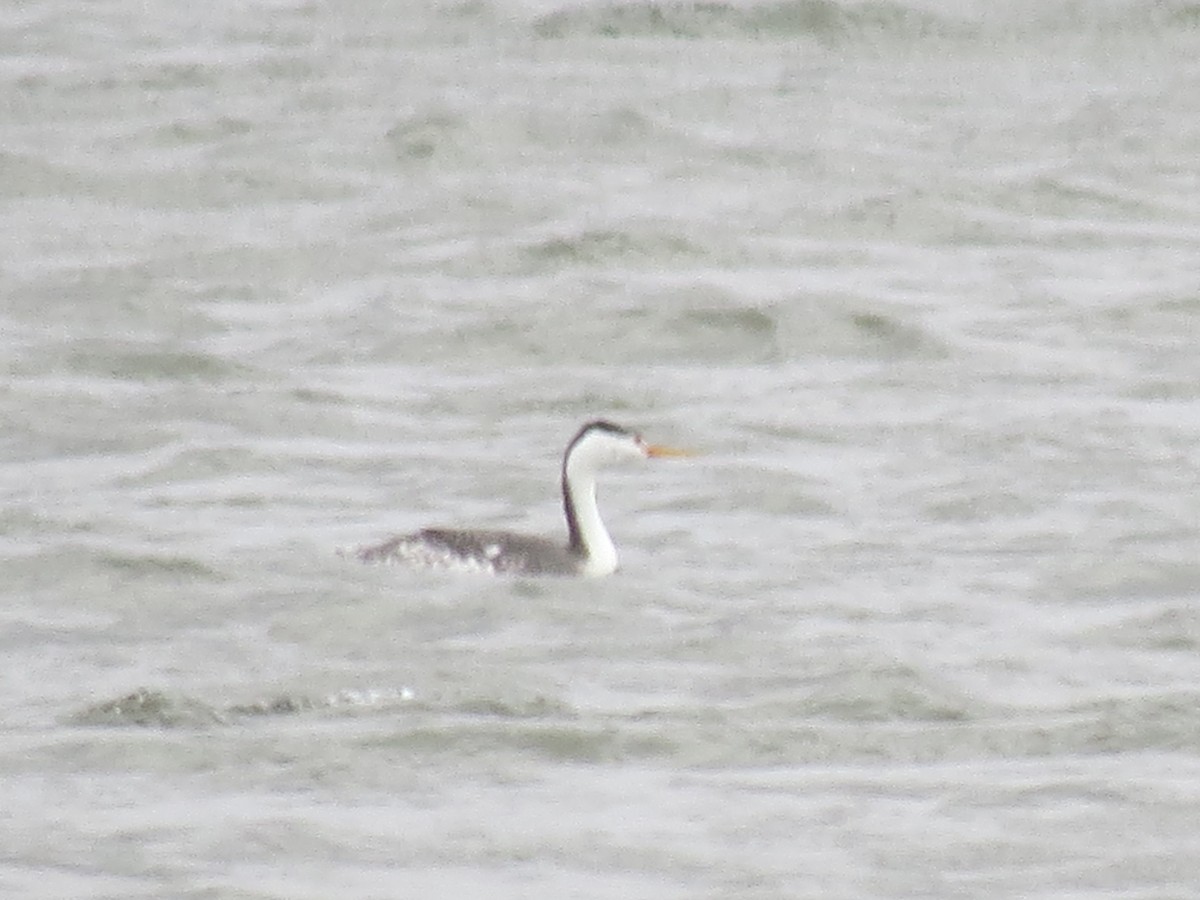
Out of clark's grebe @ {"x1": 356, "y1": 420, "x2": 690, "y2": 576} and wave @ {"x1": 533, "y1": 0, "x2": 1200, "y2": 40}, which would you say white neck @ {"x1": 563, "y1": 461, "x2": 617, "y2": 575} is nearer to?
clark's grebe @ {"x1": 356, "y1": 420, "x2": 690, "y2": 576}

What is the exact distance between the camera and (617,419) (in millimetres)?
17766

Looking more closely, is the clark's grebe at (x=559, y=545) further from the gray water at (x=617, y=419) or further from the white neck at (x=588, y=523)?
the gray water at (x=617, y=419)

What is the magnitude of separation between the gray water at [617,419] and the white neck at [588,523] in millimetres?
177

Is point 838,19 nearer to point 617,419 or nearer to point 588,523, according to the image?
point 617,419

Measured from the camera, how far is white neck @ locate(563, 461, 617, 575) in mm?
14328

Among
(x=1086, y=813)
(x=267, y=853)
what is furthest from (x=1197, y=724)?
(x=267, y=853)

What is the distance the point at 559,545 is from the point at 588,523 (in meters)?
0.14

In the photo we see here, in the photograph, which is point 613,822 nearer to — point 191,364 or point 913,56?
point 191,364

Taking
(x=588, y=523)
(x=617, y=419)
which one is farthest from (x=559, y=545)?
(x=617, y=419)

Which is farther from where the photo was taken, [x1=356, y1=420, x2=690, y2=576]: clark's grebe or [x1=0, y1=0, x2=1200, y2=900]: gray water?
[x1=356, y1=420, x2=690, y2=576]: clark's grebe

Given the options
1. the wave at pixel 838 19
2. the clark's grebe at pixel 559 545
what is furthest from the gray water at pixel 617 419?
the clark's grebe at pixel 559 545

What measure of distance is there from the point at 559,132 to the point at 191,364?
6629 mm

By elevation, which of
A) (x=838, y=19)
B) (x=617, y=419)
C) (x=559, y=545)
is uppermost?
(x=838, y=19)

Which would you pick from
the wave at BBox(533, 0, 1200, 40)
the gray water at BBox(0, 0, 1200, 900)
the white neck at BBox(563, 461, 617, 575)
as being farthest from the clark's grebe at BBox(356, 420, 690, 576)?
the wave at BBox(533, 0, 1200, 40)
